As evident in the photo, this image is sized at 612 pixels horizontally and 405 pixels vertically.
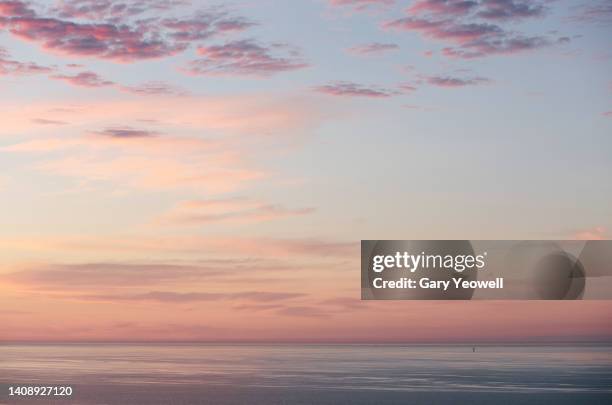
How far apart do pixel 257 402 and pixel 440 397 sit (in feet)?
54.3

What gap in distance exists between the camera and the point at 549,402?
7194 cm

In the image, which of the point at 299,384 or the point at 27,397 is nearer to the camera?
the point at 27,397

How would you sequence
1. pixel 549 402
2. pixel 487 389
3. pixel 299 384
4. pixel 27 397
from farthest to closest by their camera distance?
pixel 299 384, pixel 487 389, pixel 27 397, pixel 549 402

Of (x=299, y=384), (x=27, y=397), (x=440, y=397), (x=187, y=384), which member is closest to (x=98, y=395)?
(x=27, y=397)

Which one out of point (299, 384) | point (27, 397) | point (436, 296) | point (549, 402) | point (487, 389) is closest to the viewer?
point (436, 296)

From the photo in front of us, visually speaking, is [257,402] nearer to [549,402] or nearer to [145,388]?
[145,388]

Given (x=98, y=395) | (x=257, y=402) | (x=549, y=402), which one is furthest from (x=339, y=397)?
(x=98, y=395)

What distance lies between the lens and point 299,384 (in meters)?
92.9

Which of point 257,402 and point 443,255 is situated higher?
point 443,255

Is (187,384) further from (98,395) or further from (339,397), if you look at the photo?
(339,397)

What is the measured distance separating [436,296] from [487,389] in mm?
49840

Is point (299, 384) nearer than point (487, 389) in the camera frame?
No

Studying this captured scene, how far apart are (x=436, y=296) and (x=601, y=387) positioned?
57915 mm

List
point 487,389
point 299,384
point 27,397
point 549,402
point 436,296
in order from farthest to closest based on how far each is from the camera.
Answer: point 299,384
point 487,389
point 27,397
point 549,402
point 436,296
